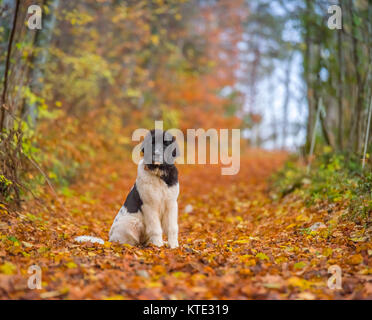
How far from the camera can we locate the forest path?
349 centimetres

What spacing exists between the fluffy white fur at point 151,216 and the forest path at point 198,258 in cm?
32

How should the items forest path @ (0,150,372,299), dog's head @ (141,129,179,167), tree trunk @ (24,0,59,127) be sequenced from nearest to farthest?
forest path @ (0,150,372,299) → dog's head @ (141,129,179,167) → tree trunk @ (24,0,59,127)

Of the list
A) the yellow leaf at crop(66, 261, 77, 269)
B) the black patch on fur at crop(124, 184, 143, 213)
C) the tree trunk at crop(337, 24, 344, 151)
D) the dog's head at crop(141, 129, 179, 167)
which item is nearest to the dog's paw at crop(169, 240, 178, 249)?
the black patch on fur at crop(124, 184, 143, 213)

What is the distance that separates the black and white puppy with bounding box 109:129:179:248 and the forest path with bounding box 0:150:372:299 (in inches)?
13.9

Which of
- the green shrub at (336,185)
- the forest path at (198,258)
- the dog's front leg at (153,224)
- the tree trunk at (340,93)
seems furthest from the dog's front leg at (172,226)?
the tree trunk at (340,93)

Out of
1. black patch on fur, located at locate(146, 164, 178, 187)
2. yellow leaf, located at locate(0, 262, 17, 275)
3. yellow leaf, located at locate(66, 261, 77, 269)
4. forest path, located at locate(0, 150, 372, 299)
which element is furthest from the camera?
black patch on fur, located at locate(146, 164, 178, 187)

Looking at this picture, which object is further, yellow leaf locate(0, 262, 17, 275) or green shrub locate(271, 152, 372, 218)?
green shrub locate(271, 152, 372, 218)

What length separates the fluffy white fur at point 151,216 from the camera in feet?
18.1

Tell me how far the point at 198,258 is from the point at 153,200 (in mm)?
1295

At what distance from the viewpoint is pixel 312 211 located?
7.05 meters

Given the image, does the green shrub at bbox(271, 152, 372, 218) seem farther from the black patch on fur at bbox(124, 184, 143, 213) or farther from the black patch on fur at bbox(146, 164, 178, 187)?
the black patch on fur at bbox(124, 184, 143, 213)

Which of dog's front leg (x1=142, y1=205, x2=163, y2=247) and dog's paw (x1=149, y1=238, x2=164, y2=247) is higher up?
dog's front leg (x1=142, y1=205, x2=163, y2=247)

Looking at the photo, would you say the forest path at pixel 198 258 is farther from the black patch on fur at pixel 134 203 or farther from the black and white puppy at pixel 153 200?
the black patch on fur at pixel 134 203
